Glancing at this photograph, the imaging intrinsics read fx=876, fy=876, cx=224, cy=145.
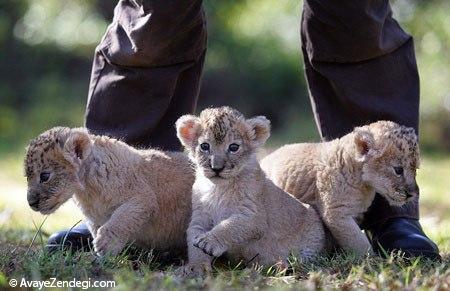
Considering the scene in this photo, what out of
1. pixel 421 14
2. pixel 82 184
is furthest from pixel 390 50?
pixel 421 14

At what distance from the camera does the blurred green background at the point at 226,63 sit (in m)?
12.0

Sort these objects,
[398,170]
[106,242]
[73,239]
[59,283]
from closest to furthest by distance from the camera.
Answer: [59,283] → [106,242] → [398,170] → [73,239]

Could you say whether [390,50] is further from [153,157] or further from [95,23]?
[95,23]

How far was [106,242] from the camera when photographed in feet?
14.7

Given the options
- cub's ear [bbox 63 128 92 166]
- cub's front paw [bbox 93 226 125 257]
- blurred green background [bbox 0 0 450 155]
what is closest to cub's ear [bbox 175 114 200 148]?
cub's ear [bbox 63 128 92 166]

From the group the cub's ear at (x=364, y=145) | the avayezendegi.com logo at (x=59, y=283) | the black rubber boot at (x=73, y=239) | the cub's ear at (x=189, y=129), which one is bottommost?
the black rubber boot at (x=73, y=239)

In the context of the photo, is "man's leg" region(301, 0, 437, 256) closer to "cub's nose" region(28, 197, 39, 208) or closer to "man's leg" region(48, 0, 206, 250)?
"man's leg" region(48, 0, 206, 250)

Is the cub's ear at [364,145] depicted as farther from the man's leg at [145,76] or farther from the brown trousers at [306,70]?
the man's leg at [145,76]

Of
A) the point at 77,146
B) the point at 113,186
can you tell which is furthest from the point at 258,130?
the point at 77,146

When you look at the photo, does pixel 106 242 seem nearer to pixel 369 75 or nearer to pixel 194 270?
pixel 194 270

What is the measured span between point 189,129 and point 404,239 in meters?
1.32

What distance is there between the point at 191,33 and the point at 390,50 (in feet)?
3.81

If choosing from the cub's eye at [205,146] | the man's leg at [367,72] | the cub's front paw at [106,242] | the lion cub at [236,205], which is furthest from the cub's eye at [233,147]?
the man's leg at [367,72]

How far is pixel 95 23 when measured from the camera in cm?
1441
